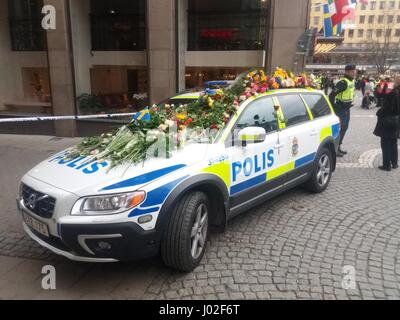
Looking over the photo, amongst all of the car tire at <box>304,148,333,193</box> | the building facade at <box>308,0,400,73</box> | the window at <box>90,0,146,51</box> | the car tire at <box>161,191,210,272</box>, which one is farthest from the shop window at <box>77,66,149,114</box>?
the building facade at <box>308,0,400,73</box>

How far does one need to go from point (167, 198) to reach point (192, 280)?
0.85 m

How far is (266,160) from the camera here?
429 centimetres

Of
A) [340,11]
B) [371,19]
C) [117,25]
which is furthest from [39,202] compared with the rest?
[371,19]

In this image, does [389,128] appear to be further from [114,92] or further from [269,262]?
[114,92]

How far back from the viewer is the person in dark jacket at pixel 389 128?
6.77 meters

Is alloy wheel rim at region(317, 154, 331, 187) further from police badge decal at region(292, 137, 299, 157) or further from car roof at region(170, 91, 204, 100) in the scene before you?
car roof at region(170, 91, 204, 100)

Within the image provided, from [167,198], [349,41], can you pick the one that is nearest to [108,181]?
[167,198]

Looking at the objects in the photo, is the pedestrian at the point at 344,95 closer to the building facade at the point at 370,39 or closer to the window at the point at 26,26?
the window at the point at 26,26

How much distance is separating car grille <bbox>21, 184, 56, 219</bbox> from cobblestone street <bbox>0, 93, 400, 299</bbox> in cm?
69

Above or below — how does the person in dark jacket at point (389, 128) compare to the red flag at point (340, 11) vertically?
below

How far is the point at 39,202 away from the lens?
3223mm

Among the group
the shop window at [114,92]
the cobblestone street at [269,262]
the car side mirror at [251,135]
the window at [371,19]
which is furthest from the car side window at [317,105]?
the window at [371,19]

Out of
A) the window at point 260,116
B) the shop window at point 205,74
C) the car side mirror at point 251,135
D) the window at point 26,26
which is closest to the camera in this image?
the car side mirror at point 251,135

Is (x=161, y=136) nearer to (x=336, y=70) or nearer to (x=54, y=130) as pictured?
(x=54, y=130)
